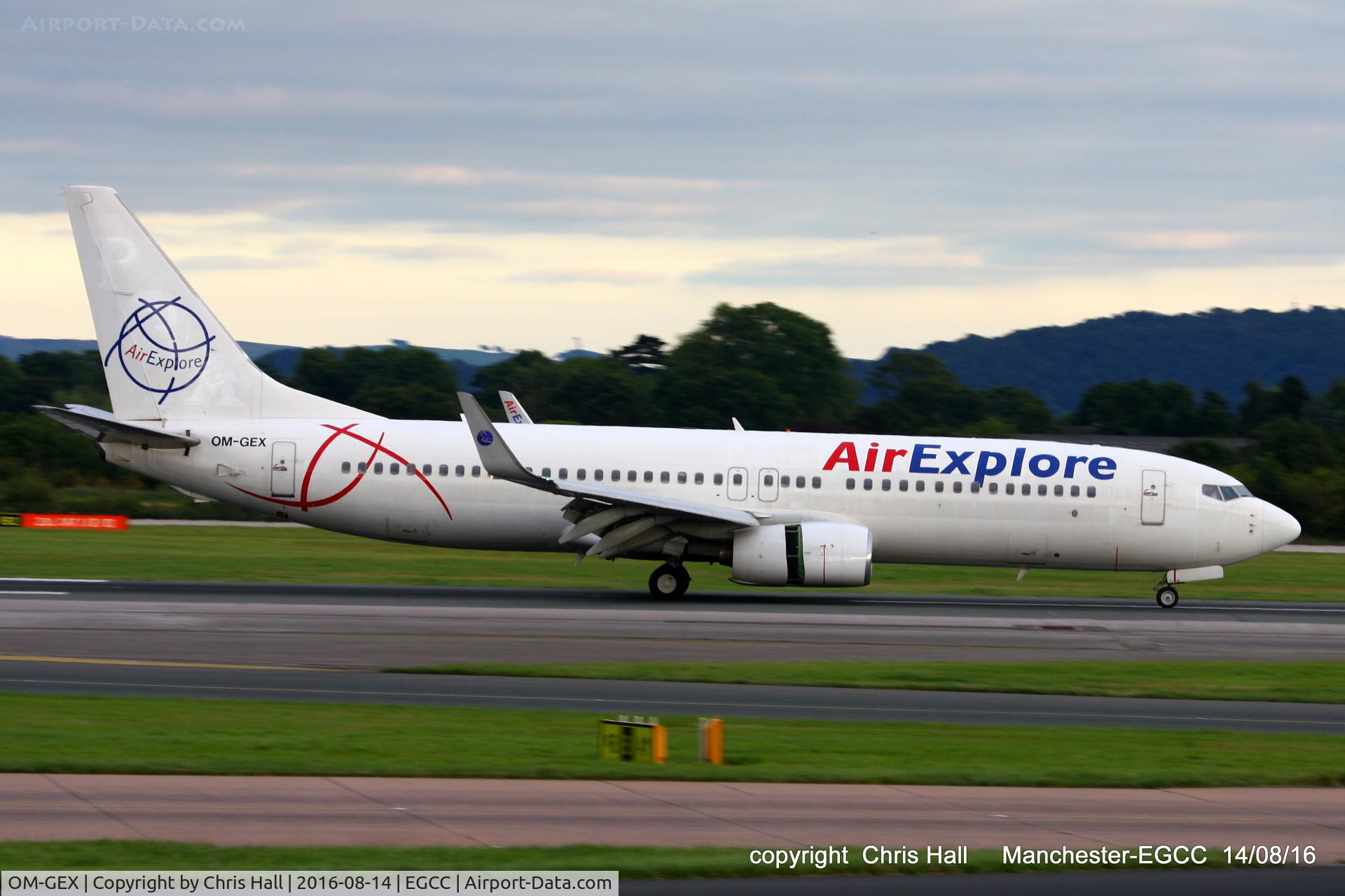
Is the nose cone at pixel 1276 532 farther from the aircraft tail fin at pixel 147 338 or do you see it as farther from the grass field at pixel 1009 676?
the aircraft tail fin at pixel 147 338

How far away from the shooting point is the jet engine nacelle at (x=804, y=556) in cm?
3052

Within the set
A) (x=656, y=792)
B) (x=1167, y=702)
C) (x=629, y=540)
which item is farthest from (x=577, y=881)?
(x=629, y=540)

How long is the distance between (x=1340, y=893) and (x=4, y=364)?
394 feet

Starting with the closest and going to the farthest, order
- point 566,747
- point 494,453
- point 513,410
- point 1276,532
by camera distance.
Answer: point 566,747
point 494,453
point 1276,532
point 513,410

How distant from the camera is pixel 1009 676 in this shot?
2175 centimetres

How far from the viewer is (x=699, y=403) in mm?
99625

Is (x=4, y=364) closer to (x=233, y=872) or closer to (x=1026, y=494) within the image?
(x=1026, y=494)

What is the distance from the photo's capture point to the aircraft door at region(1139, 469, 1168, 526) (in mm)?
32750

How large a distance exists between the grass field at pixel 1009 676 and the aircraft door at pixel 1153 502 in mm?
9536

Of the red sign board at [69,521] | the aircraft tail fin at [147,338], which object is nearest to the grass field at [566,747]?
the aircraft tail fin at [147,338]

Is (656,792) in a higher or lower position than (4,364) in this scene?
lower

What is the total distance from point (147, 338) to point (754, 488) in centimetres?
1434

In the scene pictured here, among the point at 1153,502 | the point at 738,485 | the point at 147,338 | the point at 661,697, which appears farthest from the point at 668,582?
the point at 147,338

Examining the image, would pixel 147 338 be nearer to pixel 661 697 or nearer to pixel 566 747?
pixel 661 697
